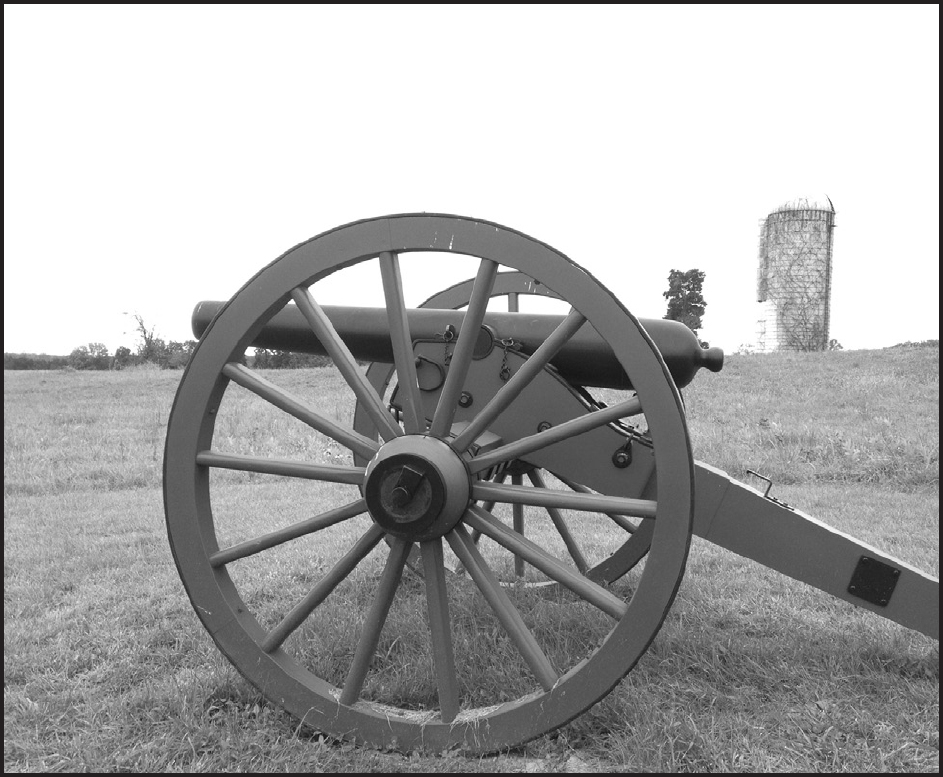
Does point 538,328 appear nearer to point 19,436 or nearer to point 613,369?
point 613,369

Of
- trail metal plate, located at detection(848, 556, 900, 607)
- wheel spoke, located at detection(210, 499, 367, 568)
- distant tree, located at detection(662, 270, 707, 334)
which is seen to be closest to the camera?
wheel spoke, located at detection(210, 499, 367, 568)

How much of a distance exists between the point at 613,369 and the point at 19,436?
1048 centimetres

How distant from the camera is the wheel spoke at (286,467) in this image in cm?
244

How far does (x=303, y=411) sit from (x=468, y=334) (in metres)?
0.64

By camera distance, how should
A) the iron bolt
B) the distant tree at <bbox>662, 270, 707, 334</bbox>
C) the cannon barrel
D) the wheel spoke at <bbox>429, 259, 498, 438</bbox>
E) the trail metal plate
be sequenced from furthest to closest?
the distant tree at <bbox>662, 270, 707, 334</bbox> → the cannon barrel → the iron bolt → the trail metal plate → the wheel spoke at <bbox>429, 259, 498, 438</bbox>

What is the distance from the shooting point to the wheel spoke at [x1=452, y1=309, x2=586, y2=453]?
2.22m

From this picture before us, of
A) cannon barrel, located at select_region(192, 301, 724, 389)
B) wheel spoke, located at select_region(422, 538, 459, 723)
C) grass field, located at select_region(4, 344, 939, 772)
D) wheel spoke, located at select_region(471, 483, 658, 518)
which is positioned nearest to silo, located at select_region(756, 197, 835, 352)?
grass field, located at select_region(4, 344, 939, 772)

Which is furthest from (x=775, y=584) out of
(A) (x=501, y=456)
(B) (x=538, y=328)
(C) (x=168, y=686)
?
(C) (x=168, y=686)

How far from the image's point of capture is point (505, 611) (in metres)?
2.29

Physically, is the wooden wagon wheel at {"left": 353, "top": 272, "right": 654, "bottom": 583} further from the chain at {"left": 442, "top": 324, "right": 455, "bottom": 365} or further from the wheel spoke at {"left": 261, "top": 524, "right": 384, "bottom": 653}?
the wheel spoke at {"left": 261, "top": 524, "right": 384, "bottom": 653}

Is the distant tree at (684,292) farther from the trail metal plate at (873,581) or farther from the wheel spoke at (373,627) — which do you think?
the wheel spoke at (373,627)

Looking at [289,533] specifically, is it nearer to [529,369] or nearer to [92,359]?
[529,369]

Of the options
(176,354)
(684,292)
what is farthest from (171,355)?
(684,292)

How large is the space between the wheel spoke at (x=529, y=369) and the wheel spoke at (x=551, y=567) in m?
0.28
